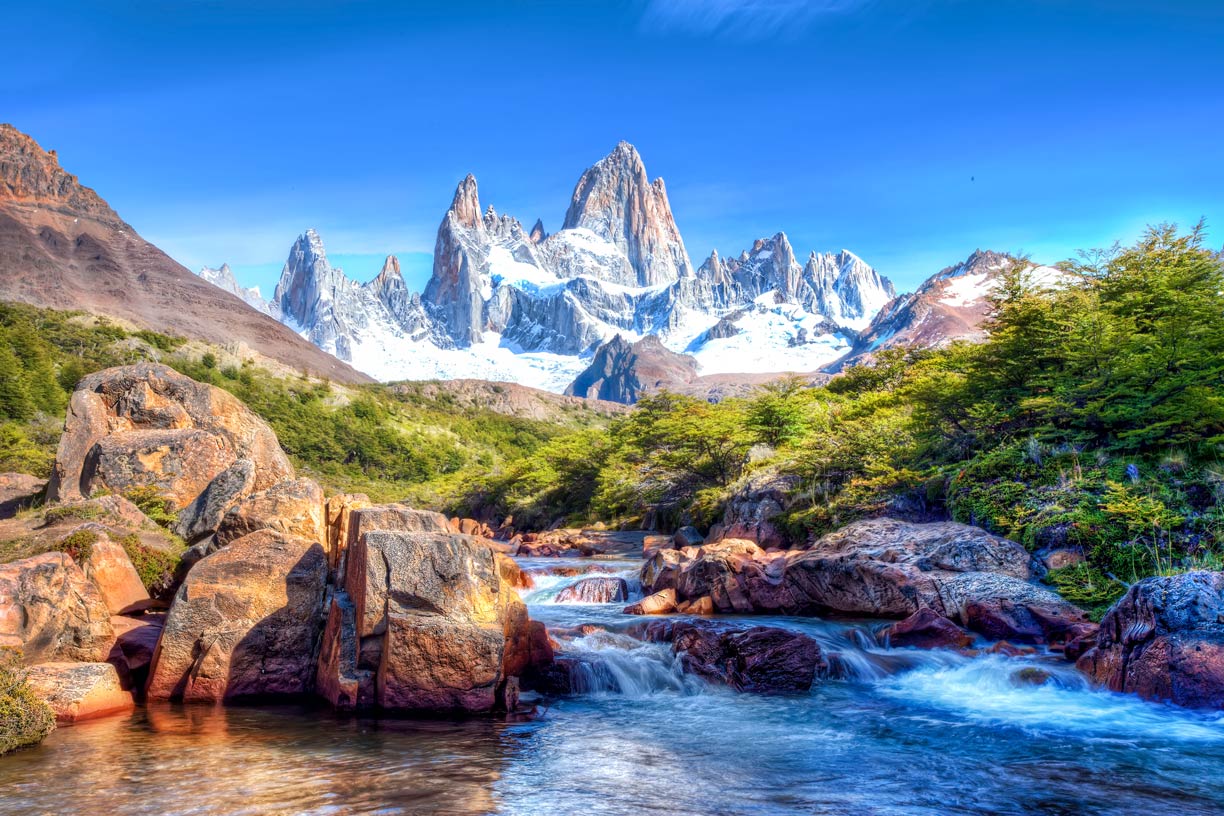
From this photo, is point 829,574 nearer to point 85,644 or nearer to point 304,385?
point 85,644

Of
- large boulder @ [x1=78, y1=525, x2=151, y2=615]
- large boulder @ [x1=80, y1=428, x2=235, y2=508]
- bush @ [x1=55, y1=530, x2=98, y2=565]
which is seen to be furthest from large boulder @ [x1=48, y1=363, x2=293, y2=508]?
bush @ [x1=55, y1=530, x2=98, y2=565]

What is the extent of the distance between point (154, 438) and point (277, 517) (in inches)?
343

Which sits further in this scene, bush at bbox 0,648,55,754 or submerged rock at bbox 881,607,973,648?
submerged rock at bbox 881,607,973,648

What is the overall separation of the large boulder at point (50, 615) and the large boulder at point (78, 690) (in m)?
0.63

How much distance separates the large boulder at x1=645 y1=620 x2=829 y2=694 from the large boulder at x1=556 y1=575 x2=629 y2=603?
5.98 meters

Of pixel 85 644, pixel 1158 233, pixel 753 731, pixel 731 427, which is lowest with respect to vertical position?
pixel 753 731

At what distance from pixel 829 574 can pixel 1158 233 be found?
11183 millimetres

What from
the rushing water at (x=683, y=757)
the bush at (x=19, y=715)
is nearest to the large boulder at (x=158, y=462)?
the rushing water at (x=683, y=757)

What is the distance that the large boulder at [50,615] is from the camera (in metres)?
9.52

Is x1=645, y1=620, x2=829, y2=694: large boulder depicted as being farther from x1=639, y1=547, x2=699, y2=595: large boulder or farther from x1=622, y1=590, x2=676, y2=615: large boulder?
x1=639, y1=547, x2=699, y2=595: large boulder

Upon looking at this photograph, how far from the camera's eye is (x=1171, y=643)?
9438 millimetres

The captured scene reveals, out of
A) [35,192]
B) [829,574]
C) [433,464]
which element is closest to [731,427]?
[829,574]

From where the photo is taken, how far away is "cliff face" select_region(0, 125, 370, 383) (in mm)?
138000

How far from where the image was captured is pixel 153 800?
648cm
